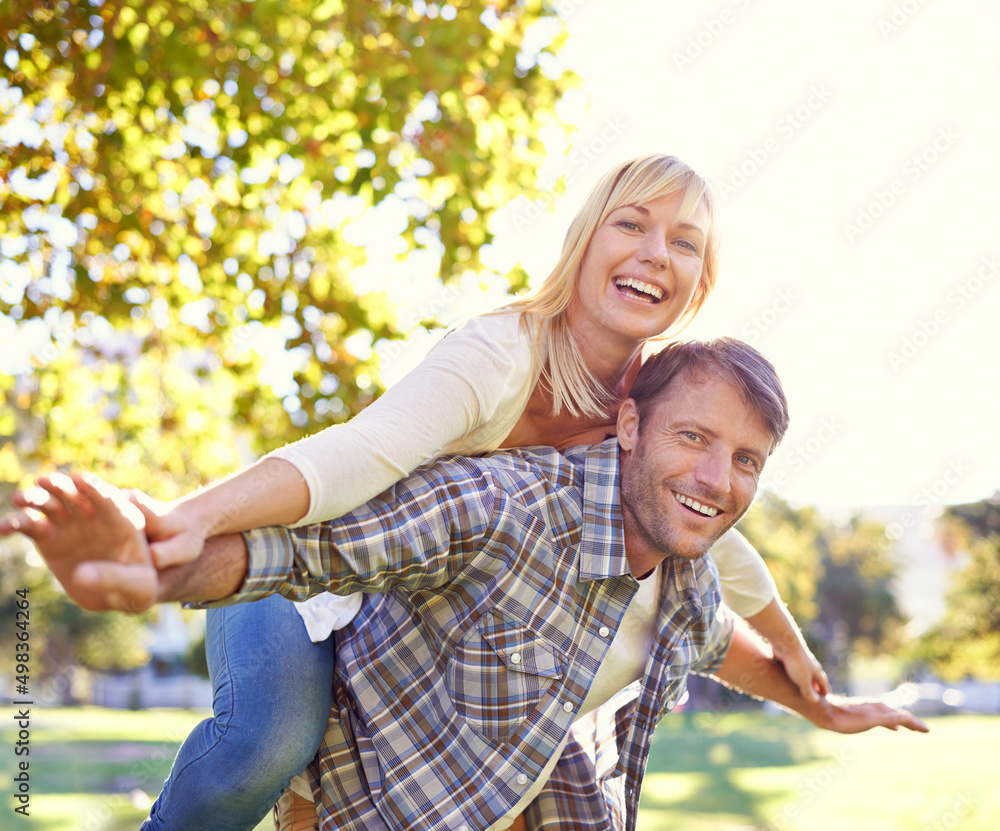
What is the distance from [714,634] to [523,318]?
1.18 m

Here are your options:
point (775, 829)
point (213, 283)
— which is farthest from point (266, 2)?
point (775, 829)

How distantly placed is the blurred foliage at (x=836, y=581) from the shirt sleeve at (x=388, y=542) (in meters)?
21.0

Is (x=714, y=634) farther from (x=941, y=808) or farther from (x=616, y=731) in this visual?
(x=941, y=808)

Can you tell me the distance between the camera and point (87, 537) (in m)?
1.44

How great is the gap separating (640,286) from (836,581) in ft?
96.8

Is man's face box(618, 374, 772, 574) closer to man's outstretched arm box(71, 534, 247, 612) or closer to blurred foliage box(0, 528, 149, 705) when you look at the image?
man's outstretched arm box(71, 534, 247, 612)

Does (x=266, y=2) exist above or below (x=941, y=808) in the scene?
above

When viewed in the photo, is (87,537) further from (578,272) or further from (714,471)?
(578,272)

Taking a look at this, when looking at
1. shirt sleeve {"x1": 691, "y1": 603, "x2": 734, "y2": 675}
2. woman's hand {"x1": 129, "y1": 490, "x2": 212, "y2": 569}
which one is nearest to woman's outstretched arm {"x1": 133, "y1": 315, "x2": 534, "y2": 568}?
woman's hand {"x1": 129, "y1": 490, "x2": 212, "y2": 569}

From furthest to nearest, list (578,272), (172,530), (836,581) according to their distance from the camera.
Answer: (836,581) → (578,272) → (172,530)

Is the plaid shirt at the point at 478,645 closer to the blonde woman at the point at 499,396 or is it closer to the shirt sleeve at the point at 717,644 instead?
the blonde woman at the point at 499,396

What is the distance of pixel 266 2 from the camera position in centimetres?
448

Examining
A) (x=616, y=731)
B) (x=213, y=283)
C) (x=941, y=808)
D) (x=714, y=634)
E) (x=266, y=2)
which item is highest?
(x=266, y=2)

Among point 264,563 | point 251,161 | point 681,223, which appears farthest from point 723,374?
point 251,161
